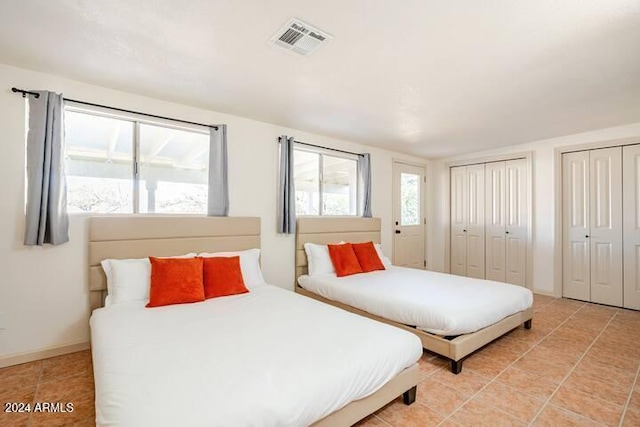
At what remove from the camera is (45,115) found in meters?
2.41

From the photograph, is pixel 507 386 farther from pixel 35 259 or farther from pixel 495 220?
pixel 35 259

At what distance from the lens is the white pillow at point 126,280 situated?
246 centimetres

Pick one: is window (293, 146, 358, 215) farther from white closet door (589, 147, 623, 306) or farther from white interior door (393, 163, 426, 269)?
white closet door (589, 147, 623, 306)

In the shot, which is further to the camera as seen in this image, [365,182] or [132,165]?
[365,182]

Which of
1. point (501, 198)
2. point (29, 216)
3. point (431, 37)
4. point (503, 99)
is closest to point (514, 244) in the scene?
point (501, 198)

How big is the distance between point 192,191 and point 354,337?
240 cm

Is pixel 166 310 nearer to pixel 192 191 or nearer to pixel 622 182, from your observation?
pixel 192 191

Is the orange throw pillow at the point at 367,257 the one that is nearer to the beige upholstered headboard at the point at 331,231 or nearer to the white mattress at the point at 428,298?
the white mattress at the point at 428,298

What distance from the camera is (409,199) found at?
18.3 feet

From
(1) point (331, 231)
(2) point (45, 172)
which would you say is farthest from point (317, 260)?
(2) point (45, 172)

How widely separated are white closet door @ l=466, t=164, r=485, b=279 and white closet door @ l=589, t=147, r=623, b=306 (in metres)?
1.45

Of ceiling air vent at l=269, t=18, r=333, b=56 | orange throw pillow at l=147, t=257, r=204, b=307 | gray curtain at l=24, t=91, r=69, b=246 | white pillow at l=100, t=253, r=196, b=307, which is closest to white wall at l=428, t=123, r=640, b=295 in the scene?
ceiling air vent at l=269, t=18, r=333, b=56

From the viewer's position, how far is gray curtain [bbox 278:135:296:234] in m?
3.72

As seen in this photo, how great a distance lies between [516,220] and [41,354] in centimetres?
602
